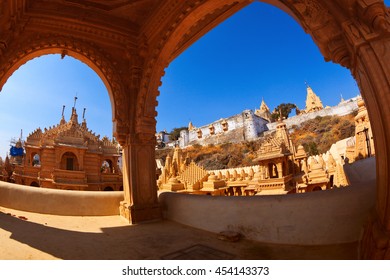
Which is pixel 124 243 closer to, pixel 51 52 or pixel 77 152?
pixel 51 52

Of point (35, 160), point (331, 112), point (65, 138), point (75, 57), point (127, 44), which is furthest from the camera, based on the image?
point (331, 112)

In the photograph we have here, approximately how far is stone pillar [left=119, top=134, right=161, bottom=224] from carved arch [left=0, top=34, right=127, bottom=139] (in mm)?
766

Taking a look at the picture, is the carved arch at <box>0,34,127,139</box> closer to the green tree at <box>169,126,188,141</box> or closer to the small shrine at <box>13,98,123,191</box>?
the small shrine at <box>13,98,123,191</box>

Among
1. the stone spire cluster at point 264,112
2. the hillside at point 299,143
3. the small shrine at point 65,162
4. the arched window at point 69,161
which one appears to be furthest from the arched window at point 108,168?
the stone spire cluster at point 264,112

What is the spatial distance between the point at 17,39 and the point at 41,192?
3866 mm

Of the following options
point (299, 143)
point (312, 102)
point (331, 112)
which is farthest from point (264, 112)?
point (299, 143)

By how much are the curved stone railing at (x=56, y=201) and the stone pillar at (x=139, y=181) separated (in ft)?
1.72

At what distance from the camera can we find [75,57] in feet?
20.5

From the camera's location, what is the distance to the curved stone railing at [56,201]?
5559 mm

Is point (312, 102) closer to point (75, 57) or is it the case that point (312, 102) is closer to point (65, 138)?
point (65, 138)

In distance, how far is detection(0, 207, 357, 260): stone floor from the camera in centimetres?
291

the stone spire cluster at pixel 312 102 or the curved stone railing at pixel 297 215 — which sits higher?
the stone spire cluster at pixel 312 102

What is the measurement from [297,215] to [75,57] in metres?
6.80

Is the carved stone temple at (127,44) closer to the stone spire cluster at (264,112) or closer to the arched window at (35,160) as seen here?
the arched window at (35,160)
